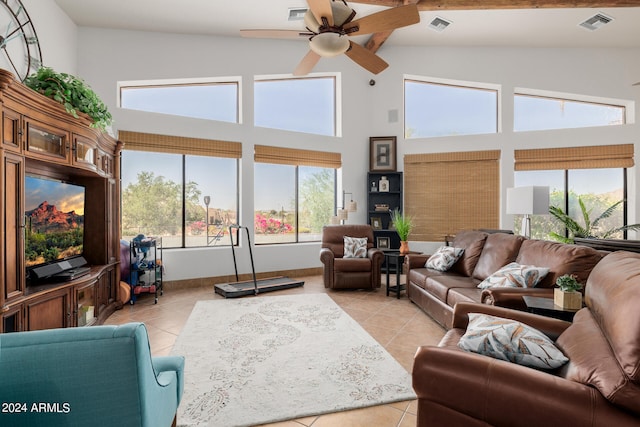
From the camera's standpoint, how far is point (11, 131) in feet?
7.23

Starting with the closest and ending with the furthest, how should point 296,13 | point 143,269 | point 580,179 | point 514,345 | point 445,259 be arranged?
point 514,345 → point 445,259 → point 143,269 → point 296,13 → point 580,179

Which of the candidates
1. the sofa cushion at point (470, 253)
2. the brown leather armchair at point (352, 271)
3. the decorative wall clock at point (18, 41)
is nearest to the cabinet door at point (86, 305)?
the decorative wall clock at point (18, 41)

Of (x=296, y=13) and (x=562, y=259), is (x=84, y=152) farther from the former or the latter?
(x=562, y=259)

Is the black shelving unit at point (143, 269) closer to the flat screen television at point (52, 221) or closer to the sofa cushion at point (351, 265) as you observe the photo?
the flat screen television at point (52, 221)

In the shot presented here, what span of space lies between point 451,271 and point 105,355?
12.4ft

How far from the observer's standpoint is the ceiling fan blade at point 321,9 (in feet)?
7.72

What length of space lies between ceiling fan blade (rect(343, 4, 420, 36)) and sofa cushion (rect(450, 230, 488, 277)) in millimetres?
2511

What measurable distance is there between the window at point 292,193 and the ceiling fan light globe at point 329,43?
296 cm

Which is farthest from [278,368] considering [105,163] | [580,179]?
[580,179]

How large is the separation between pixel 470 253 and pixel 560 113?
399cm

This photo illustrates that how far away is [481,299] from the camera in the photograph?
8.43 ft

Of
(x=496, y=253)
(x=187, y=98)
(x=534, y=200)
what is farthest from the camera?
(x=187, y=98)

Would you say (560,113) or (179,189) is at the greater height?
(560,113)

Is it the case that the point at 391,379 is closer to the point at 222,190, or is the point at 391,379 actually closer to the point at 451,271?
the point at 451,271
